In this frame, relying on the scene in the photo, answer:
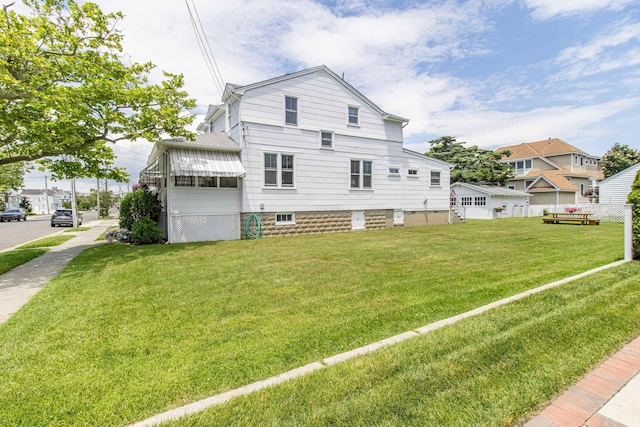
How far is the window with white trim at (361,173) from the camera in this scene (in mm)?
18078

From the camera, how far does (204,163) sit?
532 inches

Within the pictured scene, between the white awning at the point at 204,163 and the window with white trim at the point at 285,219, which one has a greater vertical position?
the white awning at the point at 204,163

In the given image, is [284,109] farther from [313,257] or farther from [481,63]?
[481,63]

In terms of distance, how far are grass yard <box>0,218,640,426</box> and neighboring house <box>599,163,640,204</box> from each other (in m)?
26.1

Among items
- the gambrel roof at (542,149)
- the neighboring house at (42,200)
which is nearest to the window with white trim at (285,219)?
the gambrel roof at (542,149)

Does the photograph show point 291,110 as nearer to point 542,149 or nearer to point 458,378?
point 458,378

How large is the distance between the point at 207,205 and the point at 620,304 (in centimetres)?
1377

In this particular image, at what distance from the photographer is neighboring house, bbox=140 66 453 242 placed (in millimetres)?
13836

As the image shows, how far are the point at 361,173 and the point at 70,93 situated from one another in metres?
13.5

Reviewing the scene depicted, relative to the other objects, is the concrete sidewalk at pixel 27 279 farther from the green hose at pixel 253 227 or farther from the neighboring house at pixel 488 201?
the neighboring house at pixel 488 201

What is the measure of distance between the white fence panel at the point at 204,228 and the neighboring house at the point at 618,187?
33.6 metres

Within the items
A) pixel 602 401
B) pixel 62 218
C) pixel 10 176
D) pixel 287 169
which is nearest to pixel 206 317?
pixel 602 401

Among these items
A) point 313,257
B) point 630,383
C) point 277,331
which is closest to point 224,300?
point 277,331

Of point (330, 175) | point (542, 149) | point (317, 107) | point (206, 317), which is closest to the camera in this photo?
point (206, 317)
